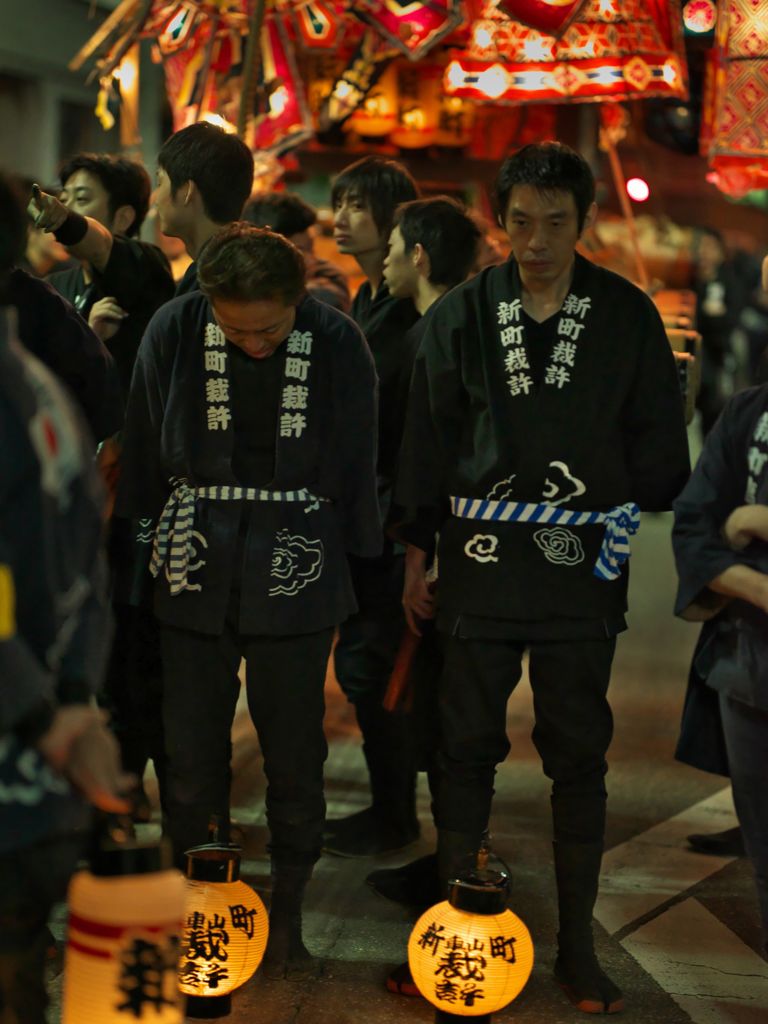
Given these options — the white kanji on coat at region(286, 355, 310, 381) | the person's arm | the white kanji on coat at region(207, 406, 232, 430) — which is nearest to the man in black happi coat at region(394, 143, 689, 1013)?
the white kanji on coat at region(286, 355, 310, 381)

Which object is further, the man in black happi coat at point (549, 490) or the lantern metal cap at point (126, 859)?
the man in black happi coat at point (549, 490)

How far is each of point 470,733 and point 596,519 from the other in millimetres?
761

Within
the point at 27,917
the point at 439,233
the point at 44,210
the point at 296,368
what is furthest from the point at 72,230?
the point at 27,917

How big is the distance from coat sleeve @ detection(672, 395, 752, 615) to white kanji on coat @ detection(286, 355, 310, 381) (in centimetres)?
119

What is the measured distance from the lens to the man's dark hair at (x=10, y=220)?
2.62 m

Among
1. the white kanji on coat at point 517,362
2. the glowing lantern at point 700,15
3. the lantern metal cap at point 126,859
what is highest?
the glowing lantern at point 700,15

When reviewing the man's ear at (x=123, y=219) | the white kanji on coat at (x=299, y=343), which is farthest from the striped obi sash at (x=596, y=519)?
the man's ear at (x=123, y=219)

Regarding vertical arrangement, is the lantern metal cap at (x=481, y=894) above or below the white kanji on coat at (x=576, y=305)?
below

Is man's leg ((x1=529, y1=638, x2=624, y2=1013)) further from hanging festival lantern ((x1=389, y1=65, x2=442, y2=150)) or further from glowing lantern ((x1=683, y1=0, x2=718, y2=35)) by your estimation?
hanging festival lantern ((x1=389, y1=65, x2=442, y2=150))

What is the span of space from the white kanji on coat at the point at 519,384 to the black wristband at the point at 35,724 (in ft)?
6.91

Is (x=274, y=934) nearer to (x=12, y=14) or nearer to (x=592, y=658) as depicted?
(x=592, y=658)

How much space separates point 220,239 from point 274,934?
7.03 feet

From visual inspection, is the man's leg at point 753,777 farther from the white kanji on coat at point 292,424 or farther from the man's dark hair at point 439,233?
the man's dark hair at point 439,233

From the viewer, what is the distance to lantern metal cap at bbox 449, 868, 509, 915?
3.95 meters
